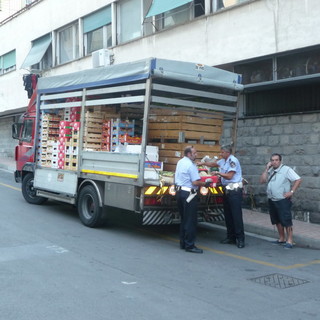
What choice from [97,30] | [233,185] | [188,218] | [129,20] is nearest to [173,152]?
[233,185]

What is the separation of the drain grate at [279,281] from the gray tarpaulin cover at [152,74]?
3.61 meters

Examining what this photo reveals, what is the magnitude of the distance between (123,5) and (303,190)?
9818 millimetres

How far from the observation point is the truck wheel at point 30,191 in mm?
11211

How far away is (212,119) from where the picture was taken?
29.3 feet

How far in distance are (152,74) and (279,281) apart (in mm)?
3811

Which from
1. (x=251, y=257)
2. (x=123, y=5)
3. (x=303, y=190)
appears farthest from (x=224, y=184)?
(x=123, y=5)

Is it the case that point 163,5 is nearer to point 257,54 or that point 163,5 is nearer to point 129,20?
point 129,20

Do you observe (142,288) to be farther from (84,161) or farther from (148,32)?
(148,32)

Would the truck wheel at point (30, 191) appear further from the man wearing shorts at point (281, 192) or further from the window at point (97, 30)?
the window at point (97, 30)

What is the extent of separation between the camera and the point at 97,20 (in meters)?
17.3

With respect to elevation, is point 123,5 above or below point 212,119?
above

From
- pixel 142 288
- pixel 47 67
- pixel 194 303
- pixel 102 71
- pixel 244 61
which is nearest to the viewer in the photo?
pixel 194 303

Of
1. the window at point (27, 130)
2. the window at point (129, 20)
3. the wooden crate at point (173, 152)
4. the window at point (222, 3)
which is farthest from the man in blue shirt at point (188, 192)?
the window at point (129, 20)

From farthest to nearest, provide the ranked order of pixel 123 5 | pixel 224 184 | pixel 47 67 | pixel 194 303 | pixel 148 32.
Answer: pixel 47 67 < pixel 123 5 < pixel 148 32 < pixel 224 184 < pixel 194 303
